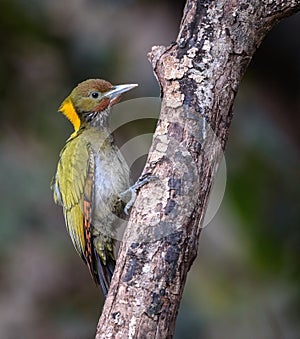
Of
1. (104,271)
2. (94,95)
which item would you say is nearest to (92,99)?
(94,95)

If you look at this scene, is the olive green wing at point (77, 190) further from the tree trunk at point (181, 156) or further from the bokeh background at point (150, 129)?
the bokeh background at point (150, 129)

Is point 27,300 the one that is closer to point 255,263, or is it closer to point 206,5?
point 255,263

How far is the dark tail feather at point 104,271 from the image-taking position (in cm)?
316

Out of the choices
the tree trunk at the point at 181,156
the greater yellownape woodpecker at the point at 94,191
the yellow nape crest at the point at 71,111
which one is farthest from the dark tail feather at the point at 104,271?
the tree trunk at the point at 181,156

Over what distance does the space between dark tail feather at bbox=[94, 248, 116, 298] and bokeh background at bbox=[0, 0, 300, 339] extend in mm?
795

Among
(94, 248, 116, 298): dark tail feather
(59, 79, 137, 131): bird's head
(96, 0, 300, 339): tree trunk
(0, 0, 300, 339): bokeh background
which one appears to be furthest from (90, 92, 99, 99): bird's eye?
(96, 0, 300, 339): tree trunk

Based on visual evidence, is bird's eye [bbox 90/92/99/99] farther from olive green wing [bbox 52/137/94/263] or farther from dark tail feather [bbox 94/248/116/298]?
dark tail feather [bbox 94/248/116/298]

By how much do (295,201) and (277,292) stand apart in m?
0.50

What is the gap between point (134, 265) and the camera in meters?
2.40

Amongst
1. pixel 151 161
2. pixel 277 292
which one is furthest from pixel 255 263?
pixel 151 161

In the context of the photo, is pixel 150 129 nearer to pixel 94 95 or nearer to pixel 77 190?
pixel 94 95

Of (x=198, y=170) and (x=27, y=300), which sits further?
(x=27, y=300)

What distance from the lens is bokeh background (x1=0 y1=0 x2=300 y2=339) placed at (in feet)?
13.1

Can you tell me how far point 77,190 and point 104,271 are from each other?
12.9 inches
